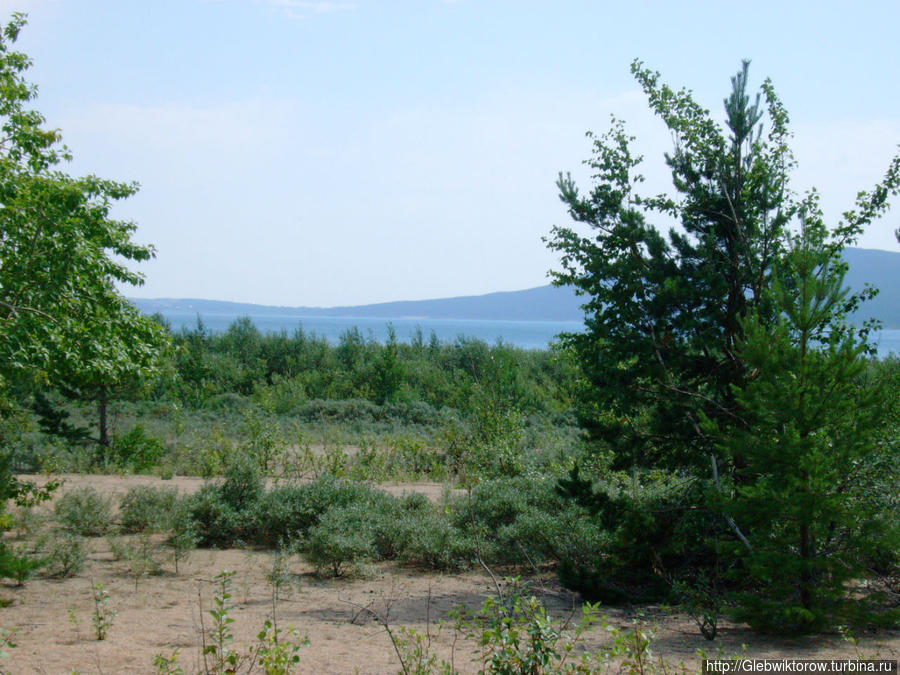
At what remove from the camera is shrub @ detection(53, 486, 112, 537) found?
8.73m

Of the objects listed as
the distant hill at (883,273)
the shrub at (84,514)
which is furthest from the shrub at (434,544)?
the distant hill at (883,273)

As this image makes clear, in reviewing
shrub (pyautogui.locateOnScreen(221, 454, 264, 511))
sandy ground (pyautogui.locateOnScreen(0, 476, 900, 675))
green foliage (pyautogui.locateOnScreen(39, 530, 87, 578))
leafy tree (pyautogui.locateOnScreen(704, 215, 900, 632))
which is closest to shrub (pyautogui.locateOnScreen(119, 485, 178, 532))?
sandy ground (pyautogui.locateOnScreen(0, 476, 900, 675))

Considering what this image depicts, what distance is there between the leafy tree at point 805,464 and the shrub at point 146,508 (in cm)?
640

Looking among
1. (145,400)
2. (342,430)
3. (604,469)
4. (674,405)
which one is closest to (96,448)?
(342,430)

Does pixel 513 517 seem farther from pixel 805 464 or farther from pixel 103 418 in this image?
pixel 103 418

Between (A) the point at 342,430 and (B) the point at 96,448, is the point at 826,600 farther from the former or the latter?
(A) the point at 342,430

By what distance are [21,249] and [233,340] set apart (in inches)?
1030

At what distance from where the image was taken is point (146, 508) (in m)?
8.84

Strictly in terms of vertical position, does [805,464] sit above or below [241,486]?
above

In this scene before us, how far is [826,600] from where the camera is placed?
5.21 meters

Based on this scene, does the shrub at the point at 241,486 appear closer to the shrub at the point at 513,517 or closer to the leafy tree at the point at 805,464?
the shrub at the point at 513,517

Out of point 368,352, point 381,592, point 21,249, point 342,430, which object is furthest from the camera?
point 368,352

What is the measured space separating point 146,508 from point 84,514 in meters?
0.74

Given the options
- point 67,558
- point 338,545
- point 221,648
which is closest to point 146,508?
point 67,558
